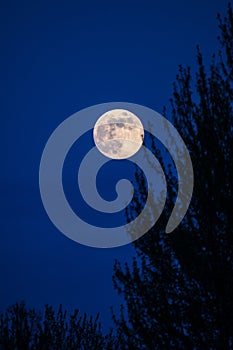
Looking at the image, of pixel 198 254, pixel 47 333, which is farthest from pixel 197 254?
pixel 47 333

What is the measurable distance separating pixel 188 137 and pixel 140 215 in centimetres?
143

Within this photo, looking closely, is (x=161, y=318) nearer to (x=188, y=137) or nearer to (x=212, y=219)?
(x=212, y=219)

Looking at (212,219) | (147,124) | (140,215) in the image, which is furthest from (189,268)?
(147,124)

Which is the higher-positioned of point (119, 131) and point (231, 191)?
point (119, 131)

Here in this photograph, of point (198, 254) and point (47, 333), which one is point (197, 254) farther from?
point (47, 333)

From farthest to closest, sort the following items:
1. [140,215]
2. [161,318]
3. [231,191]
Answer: [140,215] < [161,318] < [231,191]

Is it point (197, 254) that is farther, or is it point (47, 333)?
point (47, 333)

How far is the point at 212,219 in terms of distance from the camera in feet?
18.8

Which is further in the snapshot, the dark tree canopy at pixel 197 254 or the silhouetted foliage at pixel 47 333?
the silhouetted foliage at pixel 47 333

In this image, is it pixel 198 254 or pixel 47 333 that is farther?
pixel 47 333

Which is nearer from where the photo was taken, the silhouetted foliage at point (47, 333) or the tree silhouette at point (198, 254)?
the tree silhouette at point (198, 254)

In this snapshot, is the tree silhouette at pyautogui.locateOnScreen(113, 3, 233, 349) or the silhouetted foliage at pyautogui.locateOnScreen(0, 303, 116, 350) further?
the silhouetted foliage at pyautogui.locateOnScreen(0, 303, 116, 350)

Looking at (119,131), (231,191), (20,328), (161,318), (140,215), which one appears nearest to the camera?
(231,191)

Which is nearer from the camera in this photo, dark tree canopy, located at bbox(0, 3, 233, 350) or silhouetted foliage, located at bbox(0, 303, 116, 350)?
dark tree canopy, located at bbox(0, 3, 233, 350)
